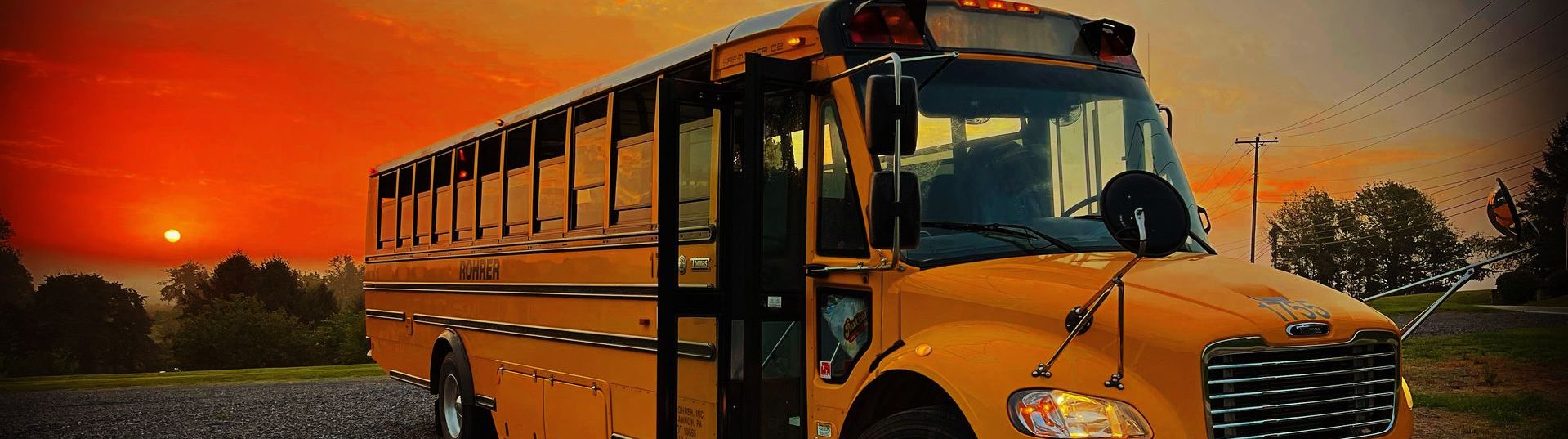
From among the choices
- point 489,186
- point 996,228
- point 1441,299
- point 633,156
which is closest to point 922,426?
point 996,228

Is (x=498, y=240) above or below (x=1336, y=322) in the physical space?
above

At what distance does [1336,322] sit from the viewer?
4488 millimetres

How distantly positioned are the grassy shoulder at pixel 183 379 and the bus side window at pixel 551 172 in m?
18.4

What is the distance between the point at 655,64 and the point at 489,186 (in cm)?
313

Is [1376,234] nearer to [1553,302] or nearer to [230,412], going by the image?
[1553,302]

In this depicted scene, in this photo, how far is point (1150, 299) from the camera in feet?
14.8

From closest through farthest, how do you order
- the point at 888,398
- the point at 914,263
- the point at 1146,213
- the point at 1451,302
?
1. the point at 1146,213
2. the point at 914,263
3. the point at 888,398
4. the point at 1451,302

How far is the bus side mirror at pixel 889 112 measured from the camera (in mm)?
4711

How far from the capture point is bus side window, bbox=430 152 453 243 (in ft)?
35.6

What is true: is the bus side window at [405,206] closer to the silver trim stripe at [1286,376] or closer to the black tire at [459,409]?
the black tire at [459,409]

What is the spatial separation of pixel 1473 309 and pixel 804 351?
37479 millimetres

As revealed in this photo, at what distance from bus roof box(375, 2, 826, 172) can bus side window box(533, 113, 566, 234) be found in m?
0.16

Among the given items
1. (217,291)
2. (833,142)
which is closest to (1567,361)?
(833,142)

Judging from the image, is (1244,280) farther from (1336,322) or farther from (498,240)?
(498,240)
